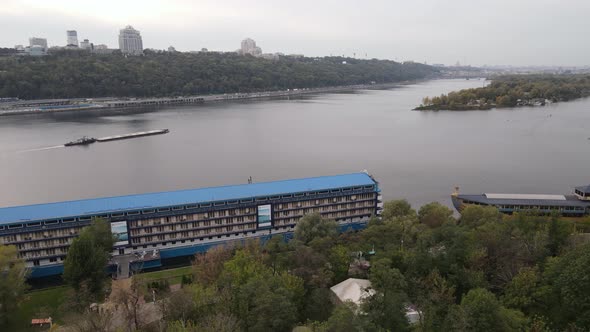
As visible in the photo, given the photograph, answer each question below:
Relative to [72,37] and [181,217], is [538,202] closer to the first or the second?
[181,217]

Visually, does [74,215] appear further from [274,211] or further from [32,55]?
[32,55]

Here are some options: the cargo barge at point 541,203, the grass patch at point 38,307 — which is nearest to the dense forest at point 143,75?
the grass patch at point 38,307

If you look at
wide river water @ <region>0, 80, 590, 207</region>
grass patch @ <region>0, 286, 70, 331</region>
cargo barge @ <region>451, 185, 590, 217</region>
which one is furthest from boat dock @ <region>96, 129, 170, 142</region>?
cargo barge @ <region>451, 185, 590, 217</region>

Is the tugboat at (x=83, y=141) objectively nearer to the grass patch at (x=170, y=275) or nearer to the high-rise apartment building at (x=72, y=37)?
the grass patch at (x=170, y=275)

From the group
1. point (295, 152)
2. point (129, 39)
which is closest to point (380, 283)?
point (295, 152)

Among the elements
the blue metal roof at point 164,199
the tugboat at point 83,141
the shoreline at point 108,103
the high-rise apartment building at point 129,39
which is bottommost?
the tugboat at point 83,141

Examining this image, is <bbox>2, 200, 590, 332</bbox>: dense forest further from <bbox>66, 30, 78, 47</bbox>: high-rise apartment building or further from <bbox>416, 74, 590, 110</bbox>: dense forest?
<bbox>66, 30, 78, 47</bbox>: high-rise apartment building
